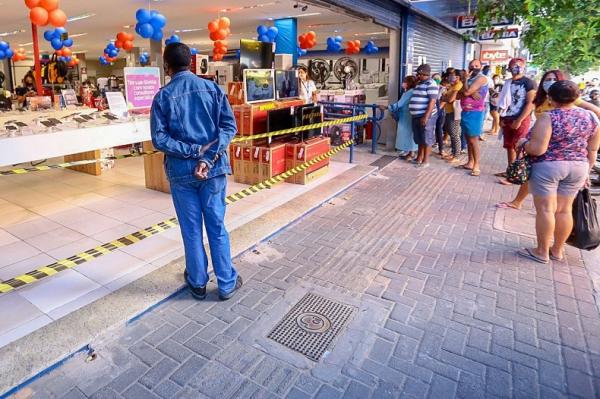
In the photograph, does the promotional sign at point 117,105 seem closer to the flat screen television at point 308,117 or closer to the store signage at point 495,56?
the flat screen television at point 308,117

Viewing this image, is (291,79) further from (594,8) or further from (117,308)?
(117,308)

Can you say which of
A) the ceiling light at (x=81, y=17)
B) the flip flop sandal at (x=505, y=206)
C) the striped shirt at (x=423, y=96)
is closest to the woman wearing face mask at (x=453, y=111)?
the striped shirt at (x=423, y=96)

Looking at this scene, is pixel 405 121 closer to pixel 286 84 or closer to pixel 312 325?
pixel 286 84

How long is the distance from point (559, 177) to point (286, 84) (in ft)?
14.5

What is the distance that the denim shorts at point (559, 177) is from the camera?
3.35 meters

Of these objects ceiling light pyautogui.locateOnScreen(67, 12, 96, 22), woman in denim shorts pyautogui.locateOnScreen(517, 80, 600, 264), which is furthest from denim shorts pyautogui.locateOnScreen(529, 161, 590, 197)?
ceiling light pyautogui.locateOnScreen(67, 12, 96, 22)

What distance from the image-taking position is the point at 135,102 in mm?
5285

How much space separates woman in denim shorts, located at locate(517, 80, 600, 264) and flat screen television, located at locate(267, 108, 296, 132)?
3.05m

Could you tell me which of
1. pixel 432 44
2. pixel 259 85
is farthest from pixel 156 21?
pixel 432 44

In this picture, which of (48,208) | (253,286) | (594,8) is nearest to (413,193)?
(594,8)

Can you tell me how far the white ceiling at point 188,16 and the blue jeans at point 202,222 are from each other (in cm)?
944

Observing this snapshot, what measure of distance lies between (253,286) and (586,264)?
2.83m

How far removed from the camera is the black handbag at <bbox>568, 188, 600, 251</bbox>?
3551 millimetres

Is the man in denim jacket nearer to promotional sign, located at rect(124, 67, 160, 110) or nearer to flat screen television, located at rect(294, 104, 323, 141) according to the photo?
promotional sign, located at rect(124, 67, 160, 110)
